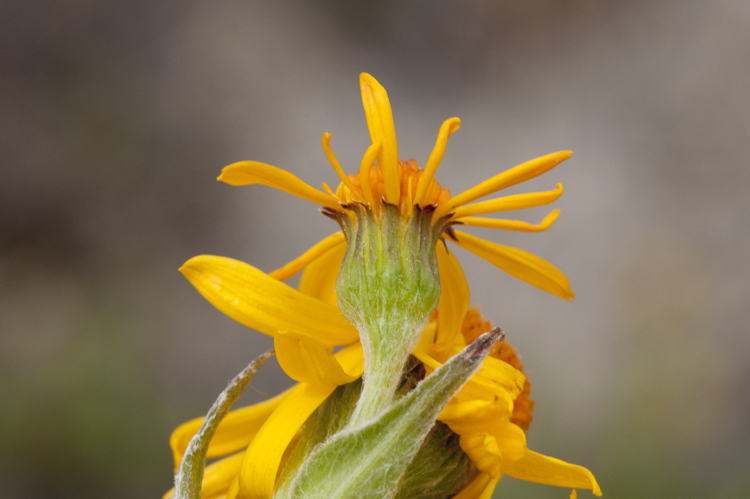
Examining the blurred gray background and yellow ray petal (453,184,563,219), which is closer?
yellow ray petal (453,184,563,219)

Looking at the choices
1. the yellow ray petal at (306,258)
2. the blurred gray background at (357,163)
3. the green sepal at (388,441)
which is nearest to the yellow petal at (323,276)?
the yellow ray petal at (306,258)

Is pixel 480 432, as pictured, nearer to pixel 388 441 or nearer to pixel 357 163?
pixel 388 441

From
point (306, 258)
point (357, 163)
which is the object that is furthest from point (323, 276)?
point (357, 163)

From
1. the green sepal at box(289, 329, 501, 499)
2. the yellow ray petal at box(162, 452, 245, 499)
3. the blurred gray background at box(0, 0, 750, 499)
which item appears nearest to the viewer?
the green sepal at box(289, 329, 501, 499)

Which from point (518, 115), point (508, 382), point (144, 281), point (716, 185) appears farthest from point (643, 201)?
point (508, 382)

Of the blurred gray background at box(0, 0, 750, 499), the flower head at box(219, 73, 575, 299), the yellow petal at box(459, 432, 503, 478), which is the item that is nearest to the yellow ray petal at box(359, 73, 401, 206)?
the flower head at box(219, 73, 575, 299)

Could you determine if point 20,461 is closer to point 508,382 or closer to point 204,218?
point 204,218

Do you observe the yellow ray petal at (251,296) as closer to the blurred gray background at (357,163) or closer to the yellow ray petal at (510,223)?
the yellow ray petal at (510,223)

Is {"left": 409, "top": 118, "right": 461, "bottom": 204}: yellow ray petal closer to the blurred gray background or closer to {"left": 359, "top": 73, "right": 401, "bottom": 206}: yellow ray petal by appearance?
{"left": 359, "top": 73, "right": 401, "bottom": 206}: yellow ray petal
